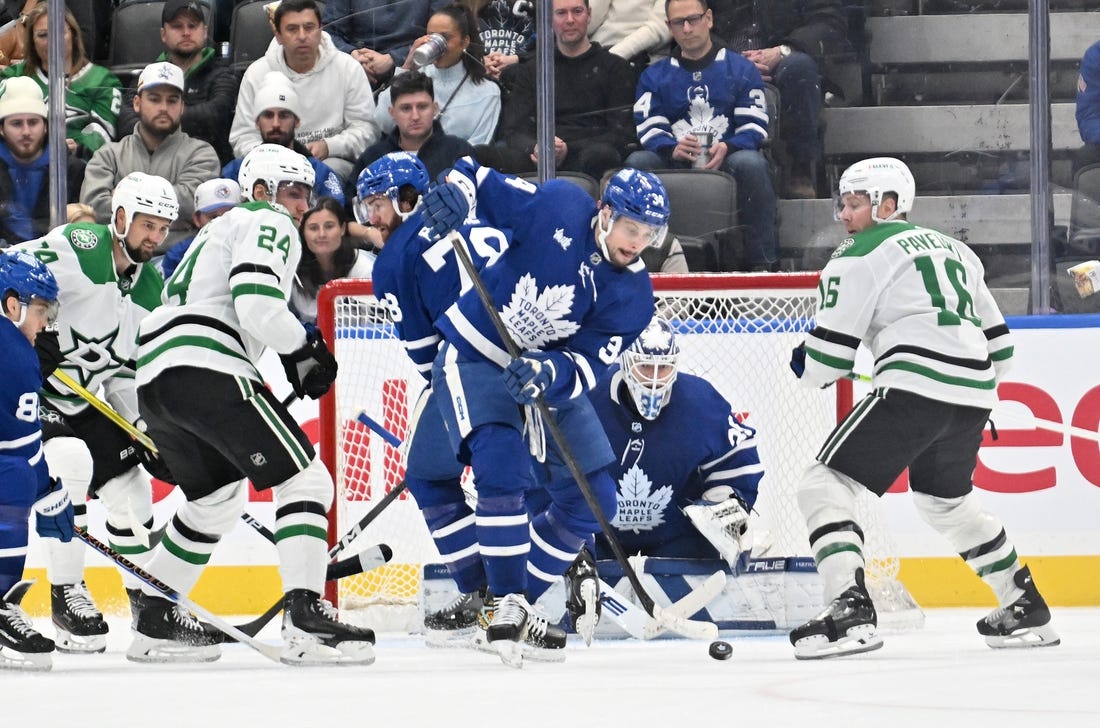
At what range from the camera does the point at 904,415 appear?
14.3ft

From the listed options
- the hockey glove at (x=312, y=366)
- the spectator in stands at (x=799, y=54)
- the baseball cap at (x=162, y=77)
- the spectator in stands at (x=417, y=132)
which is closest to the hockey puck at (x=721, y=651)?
the hockey glove at (x=312, y=366)

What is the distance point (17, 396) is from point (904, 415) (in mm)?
2104

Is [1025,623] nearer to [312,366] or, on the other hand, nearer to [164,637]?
[312,366]

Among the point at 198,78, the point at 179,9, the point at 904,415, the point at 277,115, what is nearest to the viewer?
the point at 904,415

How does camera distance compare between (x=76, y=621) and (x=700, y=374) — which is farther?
(x=700, y=374)

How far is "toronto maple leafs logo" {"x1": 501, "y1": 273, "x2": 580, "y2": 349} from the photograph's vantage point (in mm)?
4309

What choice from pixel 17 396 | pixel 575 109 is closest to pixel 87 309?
pixel 17 396

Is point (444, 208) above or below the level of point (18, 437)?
above

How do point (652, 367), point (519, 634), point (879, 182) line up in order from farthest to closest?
point (652, 367) → point (879, 182) → point (519, 634)

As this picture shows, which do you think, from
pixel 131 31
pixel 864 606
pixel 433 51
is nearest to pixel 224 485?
pixel 864 606

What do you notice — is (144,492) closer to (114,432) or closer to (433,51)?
(114,432)

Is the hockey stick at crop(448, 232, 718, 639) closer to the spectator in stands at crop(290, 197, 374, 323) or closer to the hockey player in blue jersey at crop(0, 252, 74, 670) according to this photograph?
the hockey player in blue jersey at crop(0, 252, 74, 670)

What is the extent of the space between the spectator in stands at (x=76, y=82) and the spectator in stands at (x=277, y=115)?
452 mm

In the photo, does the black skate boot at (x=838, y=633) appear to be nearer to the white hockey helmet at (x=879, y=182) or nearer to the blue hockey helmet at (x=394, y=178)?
the white hockey helmet at (x=879, y=182)
